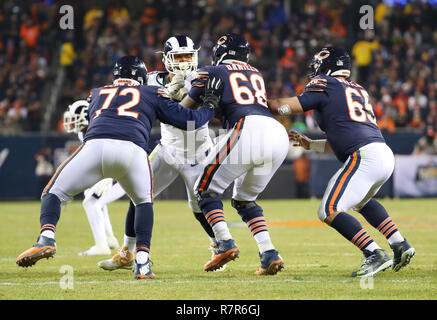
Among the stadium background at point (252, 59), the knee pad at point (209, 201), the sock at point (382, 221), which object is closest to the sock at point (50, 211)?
the knee pad at point (209, 201)

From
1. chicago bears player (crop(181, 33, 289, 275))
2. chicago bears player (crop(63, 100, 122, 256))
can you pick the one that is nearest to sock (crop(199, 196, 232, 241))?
chicago bears player (crop(181, 33, 289, 275))

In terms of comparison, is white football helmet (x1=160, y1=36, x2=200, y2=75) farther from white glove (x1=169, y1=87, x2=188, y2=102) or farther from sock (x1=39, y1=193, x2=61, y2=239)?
sock (x1=39, y1=193, x2=61, y2=239)

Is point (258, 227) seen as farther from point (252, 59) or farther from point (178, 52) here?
point (252, 59)

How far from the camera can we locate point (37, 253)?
568 centimetres

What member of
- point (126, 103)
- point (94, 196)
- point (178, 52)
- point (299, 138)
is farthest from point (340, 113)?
point (94, 196)

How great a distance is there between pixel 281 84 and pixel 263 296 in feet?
53.5

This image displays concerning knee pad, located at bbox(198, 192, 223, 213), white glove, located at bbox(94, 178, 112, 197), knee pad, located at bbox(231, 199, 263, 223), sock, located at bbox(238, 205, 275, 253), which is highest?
knee pad, located at bbox(198, 192, 223, 213)

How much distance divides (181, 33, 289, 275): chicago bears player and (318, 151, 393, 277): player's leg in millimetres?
534

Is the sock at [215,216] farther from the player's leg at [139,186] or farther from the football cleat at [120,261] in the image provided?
the football cleat at [120,261]

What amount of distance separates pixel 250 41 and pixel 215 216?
673 inches

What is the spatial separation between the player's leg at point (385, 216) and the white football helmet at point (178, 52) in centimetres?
195

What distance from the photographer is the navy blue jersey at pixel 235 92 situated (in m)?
6.40

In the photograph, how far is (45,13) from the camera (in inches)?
896

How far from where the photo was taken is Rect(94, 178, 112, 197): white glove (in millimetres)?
8562
